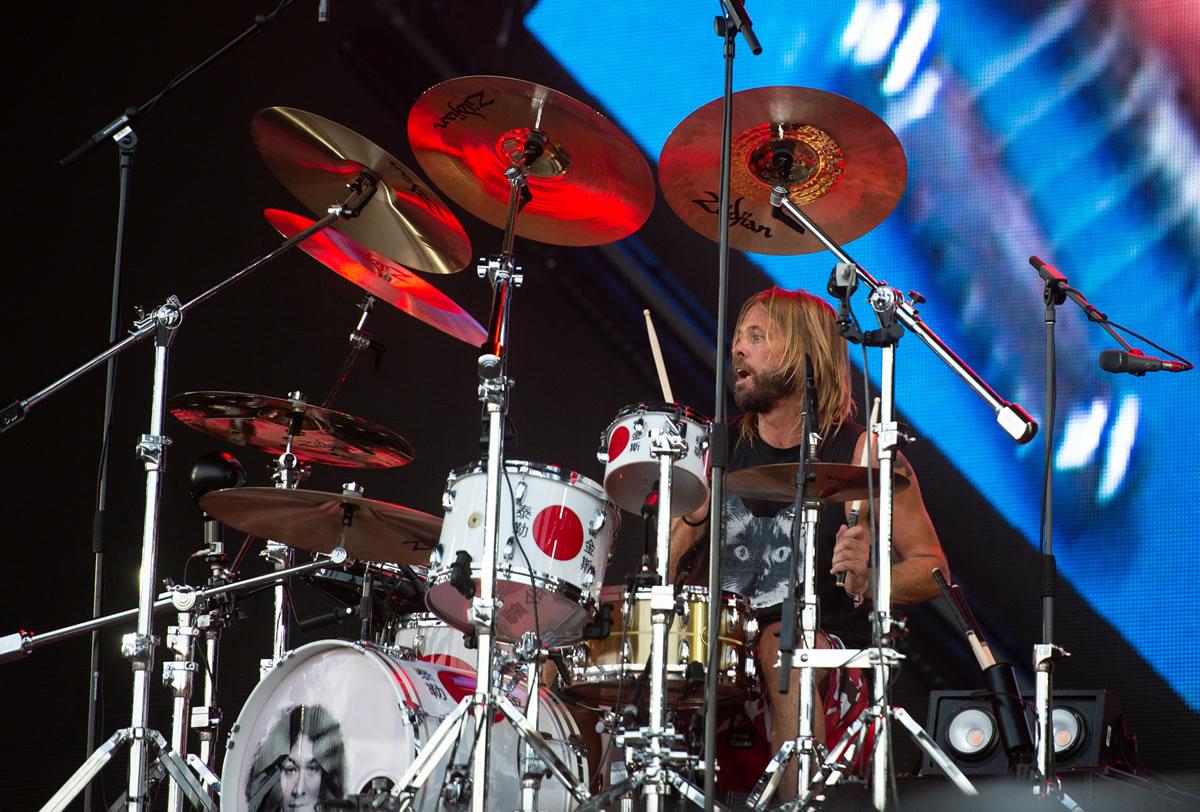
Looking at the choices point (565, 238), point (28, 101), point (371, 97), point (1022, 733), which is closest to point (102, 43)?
point (28, 101)

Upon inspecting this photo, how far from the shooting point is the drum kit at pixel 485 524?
3000mm

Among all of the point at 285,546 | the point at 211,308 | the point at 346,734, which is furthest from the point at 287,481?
the point at 211,308

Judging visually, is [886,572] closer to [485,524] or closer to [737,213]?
[485,524]

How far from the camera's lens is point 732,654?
3.34m

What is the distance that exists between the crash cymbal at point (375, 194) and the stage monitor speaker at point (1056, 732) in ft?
5.86

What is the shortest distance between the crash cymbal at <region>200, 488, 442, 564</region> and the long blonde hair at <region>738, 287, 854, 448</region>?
1132 mm

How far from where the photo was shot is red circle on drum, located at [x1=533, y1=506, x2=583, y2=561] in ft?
10.2

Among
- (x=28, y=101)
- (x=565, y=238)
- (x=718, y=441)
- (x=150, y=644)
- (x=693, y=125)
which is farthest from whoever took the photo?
(x=28, y=101)

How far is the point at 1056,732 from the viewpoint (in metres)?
3.35

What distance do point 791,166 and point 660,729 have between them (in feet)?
4.96

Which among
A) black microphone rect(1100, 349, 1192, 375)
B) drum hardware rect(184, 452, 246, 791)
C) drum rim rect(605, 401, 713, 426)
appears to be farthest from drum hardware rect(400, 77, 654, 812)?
black microphone rect(1100, 349, 1192, 375)

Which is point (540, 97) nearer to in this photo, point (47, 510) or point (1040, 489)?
point (1040, 489)

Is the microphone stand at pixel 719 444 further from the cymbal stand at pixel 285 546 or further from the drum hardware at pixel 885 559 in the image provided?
the cymbal stand at pixel 285 546

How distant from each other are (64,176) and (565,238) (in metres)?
2.61
